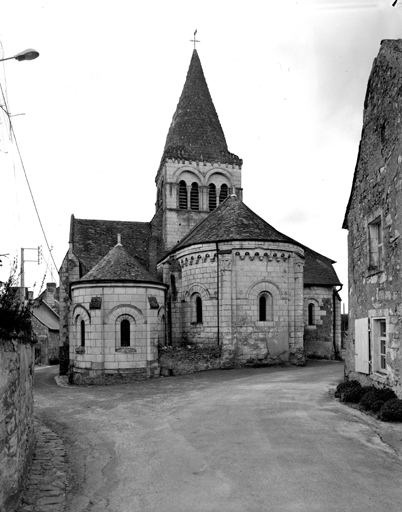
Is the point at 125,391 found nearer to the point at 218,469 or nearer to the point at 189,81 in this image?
the point at 218,469

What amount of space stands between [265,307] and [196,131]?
59.5 ft

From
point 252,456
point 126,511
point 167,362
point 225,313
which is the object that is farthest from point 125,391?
point 126,511

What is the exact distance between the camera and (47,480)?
26.4 ft

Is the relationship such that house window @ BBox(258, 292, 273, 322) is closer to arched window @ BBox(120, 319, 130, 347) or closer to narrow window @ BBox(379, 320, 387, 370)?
arched window @ BBox(120, 319, 130, 347)

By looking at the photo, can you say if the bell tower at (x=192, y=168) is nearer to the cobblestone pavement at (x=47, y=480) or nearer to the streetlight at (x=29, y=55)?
the cobblestone pavement at (x=47, y=480)

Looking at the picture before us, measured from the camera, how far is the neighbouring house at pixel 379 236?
1259cm

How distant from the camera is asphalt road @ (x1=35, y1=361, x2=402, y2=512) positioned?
22.9 ft

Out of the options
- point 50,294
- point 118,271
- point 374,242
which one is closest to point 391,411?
point 374,242

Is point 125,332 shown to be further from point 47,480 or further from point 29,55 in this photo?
point 29,55

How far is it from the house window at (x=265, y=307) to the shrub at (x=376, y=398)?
1213 centimetres

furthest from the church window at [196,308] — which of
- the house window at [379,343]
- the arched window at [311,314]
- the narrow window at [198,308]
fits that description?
the house window at [379,343]

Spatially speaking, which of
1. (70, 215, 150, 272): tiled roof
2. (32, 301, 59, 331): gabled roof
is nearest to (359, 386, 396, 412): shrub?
(70, 215, 150, 272): tiled roof

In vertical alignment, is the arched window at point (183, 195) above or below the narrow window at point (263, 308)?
above

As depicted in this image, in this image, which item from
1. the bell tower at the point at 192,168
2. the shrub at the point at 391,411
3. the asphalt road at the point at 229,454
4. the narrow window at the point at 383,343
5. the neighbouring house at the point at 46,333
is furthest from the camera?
the neighbouring house at the point at 46,333
